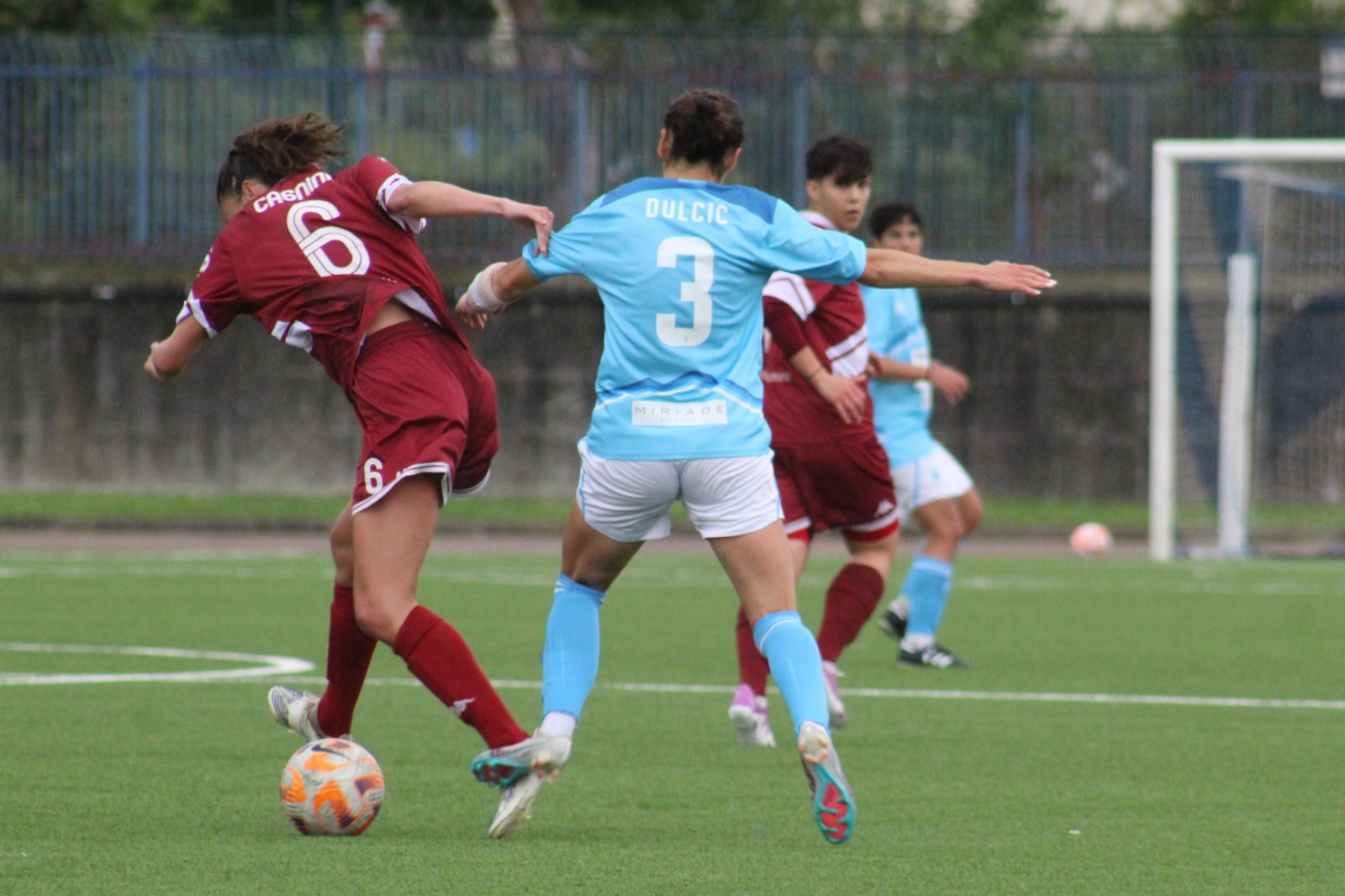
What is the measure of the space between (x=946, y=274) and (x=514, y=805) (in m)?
1.71

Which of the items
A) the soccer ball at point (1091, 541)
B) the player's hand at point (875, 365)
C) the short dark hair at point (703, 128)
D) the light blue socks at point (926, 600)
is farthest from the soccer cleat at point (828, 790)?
the soccer ball at point (1091, 541)

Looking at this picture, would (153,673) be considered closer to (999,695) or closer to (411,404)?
(999,695)

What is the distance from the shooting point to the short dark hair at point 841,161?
7094 mm

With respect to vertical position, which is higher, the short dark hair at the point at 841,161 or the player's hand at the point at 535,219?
the short dark hair at the point at 841,161

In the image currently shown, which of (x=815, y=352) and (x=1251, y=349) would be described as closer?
(x=815, y=352)

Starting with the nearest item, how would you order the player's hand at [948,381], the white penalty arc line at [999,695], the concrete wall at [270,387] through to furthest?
the white penalty arc line at [999,695] → the player's hand at [948,381] → the concrete wall at [270,387]

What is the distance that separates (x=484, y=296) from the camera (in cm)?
537

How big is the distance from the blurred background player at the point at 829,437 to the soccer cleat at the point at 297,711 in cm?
165

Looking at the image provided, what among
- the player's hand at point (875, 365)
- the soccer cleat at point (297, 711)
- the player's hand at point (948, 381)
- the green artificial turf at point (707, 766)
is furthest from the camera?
the player's hand at point (948, 381)

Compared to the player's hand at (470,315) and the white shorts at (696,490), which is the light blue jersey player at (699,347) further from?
the player's hand at (470,315)

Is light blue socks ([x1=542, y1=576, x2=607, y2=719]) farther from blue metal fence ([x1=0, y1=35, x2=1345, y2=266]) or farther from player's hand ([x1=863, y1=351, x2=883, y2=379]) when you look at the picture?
blue metal fence ([x1=0, y1=35, x2=1345, y2=266])

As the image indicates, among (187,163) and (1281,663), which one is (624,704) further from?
(187,163)

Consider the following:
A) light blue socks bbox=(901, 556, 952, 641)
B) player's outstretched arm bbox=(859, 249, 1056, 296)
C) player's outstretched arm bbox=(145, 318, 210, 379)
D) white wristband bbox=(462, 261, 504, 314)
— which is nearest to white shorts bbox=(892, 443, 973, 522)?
light blue socks bbox=(901, 556, 952, 641)

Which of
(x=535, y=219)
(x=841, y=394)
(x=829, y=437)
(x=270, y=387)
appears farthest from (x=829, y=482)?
(x=270, y=387)
